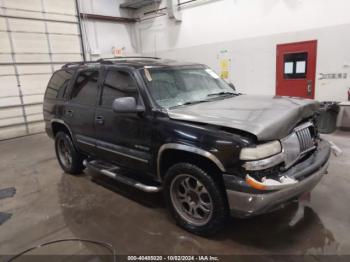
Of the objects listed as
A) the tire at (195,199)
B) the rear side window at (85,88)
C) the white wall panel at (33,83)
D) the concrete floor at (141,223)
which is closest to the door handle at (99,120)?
the rear side window at (85,88)

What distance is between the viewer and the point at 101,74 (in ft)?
11.1

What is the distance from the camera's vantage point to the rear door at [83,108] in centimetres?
346

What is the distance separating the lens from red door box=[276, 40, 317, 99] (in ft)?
21.3

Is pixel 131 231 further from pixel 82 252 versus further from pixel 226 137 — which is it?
pixel 226 137

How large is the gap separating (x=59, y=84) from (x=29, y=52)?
16.9ft

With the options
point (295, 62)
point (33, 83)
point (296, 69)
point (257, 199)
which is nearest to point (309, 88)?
point (296, 69)

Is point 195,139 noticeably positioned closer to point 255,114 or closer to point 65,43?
point 255,114

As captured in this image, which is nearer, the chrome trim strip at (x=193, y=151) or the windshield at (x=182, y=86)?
the chrome trim strip at (x=193, y=151)

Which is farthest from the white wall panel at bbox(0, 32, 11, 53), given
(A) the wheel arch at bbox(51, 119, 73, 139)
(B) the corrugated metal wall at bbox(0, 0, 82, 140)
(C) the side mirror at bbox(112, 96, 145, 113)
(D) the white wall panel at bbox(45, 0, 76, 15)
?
(C) the side mirror at bbox(112, 96, 145, 113)

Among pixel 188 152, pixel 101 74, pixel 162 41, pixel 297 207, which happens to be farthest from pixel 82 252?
pixel 162 41

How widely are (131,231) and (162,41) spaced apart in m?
8.41

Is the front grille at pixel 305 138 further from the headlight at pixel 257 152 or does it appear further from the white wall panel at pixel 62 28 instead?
the white wall panel at pixel 62 28

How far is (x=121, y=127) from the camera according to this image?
9.81 ft

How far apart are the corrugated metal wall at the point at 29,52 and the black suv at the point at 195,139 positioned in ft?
17.7
